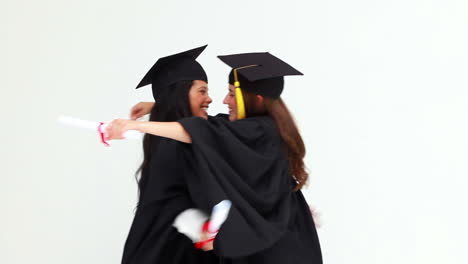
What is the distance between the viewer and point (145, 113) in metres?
4.23

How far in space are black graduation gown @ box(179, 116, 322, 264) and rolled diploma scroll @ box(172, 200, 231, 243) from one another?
0.11 feet

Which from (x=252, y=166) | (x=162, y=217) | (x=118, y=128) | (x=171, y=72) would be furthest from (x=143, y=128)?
(x=171, y=72)

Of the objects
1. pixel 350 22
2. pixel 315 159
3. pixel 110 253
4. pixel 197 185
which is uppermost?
pixel 350 22

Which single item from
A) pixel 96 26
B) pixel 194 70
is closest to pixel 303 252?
pixel 194 70

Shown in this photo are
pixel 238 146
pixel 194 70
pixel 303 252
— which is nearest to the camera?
pixel 238 146

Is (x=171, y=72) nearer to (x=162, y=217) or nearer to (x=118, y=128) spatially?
(x=162, y=217)

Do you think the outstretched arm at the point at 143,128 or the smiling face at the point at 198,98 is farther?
the smiling face at the point at 198,98

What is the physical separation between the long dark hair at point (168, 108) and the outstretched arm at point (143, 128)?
0.78 m

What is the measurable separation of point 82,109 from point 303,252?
2772mm

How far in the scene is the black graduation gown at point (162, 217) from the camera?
3.74 meters

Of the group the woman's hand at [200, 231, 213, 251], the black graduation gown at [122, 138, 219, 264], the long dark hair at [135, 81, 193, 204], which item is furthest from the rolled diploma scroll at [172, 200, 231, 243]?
the long dark hair at [135, 81, 193, 204]

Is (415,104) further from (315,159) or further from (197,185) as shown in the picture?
(197,185)

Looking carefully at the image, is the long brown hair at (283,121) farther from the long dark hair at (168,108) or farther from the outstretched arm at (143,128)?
the outstretched arm at (143,128)

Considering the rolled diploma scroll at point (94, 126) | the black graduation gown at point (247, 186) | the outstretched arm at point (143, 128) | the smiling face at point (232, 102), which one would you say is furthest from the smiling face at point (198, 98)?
the rolled diploma scroll at point (94, 126)
